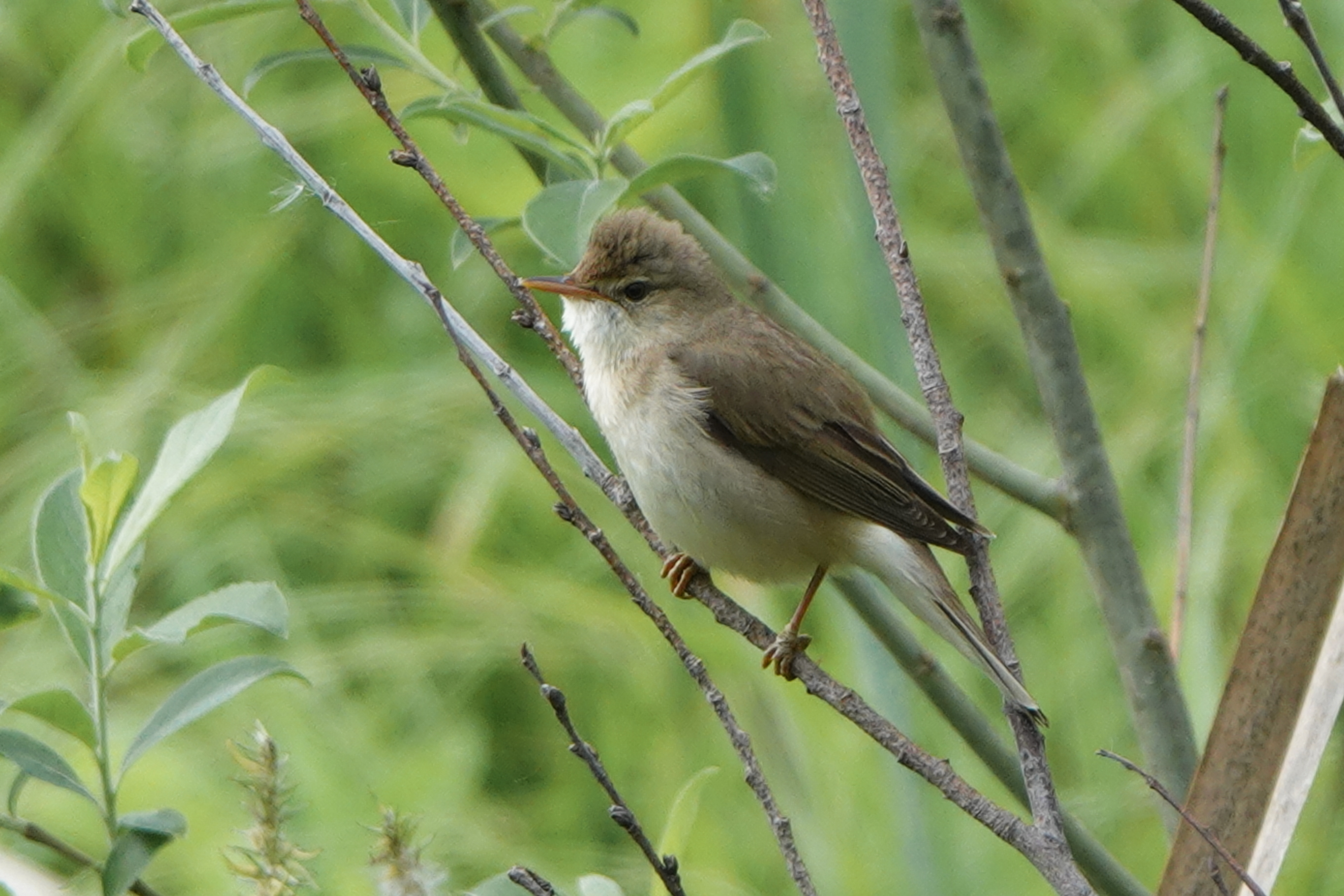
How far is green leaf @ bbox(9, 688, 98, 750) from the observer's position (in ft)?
3.66

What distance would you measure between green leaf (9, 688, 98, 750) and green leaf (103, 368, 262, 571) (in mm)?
135

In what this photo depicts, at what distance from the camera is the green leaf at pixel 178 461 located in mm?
1207

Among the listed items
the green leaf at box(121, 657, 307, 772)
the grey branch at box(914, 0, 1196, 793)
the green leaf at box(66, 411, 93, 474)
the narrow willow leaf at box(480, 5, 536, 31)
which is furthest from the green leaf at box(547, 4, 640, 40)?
the green leaf at box(121, 657, 307, 772)

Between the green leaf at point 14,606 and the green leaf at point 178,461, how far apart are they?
0.08m

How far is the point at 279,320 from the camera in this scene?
4.20 metres

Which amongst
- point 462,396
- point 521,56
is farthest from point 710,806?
point 521,56

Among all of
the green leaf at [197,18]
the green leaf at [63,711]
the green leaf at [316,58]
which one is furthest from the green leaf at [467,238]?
the green leaf at [63,711]

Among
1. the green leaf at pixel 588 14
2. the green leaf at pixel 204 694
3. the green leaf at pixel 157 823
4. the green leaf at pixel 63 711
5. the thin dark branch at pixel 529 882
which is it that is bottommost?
the thin dark branch at pixel 529 882

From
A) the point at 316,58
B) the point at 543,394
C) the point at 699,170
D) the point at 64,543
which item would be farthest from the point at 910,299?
the point at 543,394

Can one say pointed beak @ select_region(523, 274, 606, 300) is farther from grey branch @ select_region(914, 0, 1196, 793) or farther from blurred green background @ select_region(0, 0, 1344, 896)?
grey branch @ select_region(914, 0, 1196, 793)

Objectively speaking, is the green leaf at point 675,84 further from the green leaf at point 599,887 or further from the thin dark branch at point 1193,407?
the green leaf at point 599,887

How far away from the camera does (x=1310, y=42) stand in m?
1.22

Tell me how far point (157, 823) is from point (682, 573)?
1134 mm

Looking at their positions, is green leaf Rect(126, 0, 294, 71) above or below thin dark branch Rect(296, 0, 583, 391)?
above
